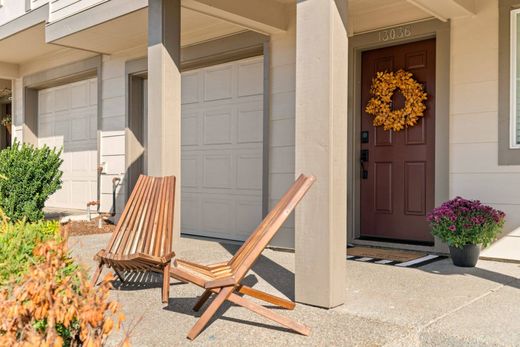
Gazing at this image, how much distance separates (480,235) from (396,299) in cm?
133

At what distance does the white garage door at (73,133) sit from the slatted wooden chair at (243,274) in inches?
232

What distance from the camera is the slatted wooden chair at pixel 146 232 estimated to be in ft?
11.1

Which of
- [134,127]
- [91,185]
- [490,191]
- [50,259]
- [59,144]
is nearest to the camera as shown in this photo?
[50,259]

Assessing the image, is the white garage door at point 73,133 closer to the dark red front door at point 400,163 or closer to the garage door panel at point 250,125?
the garage door panel at point 250,125

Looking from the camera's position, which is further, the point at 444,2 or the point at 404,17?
the point at 404,17

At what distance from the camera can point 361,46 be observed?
5.37 metres

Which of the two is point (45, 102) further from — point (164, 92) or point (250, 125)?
point (164, 92)

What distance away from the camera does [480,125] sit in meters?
4.57

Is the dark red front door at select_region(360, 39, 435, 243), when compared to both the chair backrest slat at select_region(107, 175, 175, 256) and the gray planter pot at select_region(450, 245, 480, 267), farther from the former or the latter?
the chair backrest slat at select_region(107, 175, 175, 256)

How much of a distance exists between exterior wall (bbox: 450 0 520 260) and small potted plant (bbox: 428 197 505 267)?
0.77ft

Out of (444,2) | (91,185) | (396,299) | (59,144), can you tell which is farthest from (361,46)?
(59,144)

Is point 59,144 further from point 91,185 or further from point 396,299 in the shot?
point 396,299

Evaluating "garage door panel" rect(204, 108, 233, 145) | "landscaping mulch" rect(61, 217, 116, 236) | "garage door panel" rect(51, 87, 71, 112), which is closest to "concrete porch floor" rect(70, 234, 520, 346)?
"garage door panel" rect(204, 108, 233, 145)

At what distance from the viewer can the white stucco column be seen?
3115 mm
